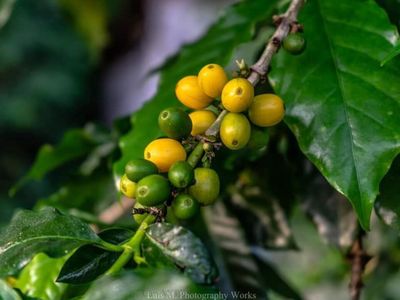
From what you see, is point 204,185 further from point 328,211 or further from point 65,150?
point 65,150

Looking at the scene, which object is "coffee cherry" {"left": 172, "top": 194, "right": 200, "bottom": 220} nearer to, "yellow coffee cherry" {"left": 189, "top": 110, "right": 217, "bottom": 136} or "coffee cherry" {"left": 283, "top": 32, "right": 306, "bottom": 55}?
"yellow coffee cherry" {"left": 189, "top": 110, "right": 217, "bottom": 136}

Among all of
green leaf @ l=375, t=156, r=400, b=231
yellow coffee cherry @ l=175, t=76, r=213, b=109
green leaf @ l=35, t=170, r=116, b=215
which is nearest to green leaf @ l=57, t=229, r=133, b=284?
yellow coffee cherry @ l=175, t=76, r=213, b=109

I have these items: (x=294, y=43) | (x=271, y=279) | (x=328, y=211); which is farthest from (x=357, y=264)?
(x=294, y=43)

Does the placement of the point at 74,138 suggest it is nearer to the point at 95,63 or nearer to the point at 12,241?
the point at 12,241

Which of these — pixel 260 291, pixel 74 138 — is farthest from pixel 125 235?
pixel 74 138

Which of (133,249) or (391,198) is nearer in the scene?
(133,249)

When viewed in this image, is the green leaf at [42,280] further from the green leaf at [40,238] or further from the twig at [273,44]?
the twig at [273,44]
